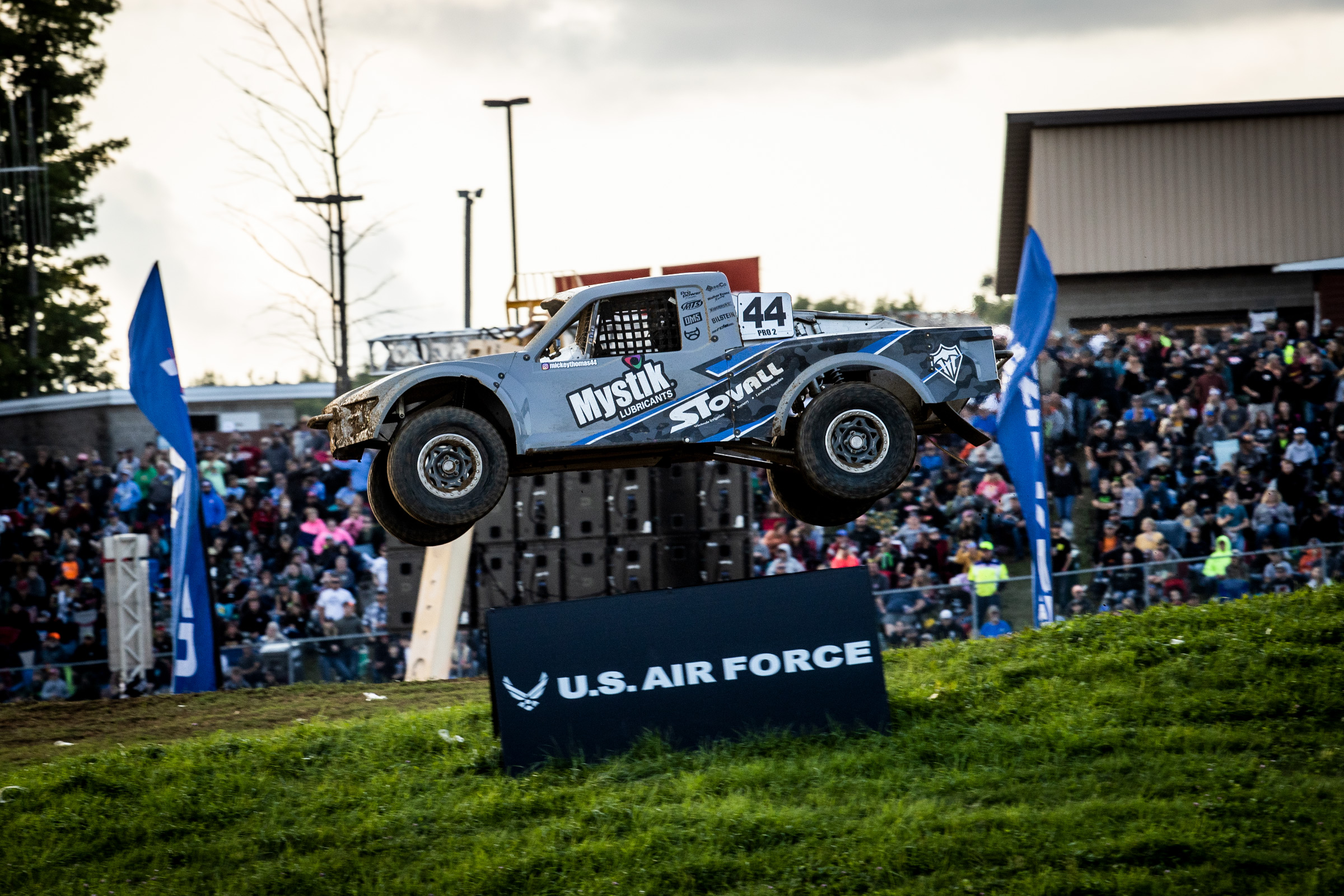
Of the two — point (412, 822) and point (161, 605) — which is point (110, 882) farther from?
point (161, 605)

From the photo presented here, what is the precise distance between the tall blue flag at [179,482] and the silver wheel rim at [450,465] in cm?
843

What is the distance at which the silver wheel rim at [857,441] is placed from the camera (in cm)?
866

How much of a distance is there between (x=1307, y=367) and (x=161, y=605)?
19502mm

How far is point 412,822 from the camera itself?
37.0 feet

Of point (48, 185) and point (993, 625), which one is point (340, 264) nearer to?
point (993, 625)

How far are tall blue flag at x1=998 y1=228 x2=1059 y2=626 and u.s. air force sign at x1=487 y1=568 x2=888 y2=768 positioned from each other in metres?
3.07

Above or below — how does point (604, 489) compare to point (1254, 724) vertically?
above

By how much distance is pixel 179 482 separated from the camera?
55.8 ft

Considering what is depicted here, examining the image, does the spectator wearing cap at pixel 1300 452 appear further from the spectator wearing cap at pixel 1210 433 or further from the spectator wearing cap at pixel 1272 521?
the spectator wearing cap at pixel 1272 521

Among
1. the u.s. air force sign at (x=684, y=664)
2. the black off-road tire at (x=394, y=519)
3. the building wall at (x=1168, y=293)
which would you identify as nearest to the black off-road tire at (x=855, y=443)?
the black off-road tire at (x=394, y=519)

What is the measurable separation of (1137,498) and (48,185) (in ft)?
119

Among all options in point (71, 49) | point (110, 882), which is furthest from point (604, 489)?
point (71, 49)

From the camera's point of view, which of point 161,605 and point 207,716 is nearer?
point 207,716

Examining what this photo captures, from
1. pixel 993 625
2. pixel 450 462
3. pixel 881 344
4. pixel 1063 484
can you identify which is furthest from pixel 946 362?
pixel 1063 484
